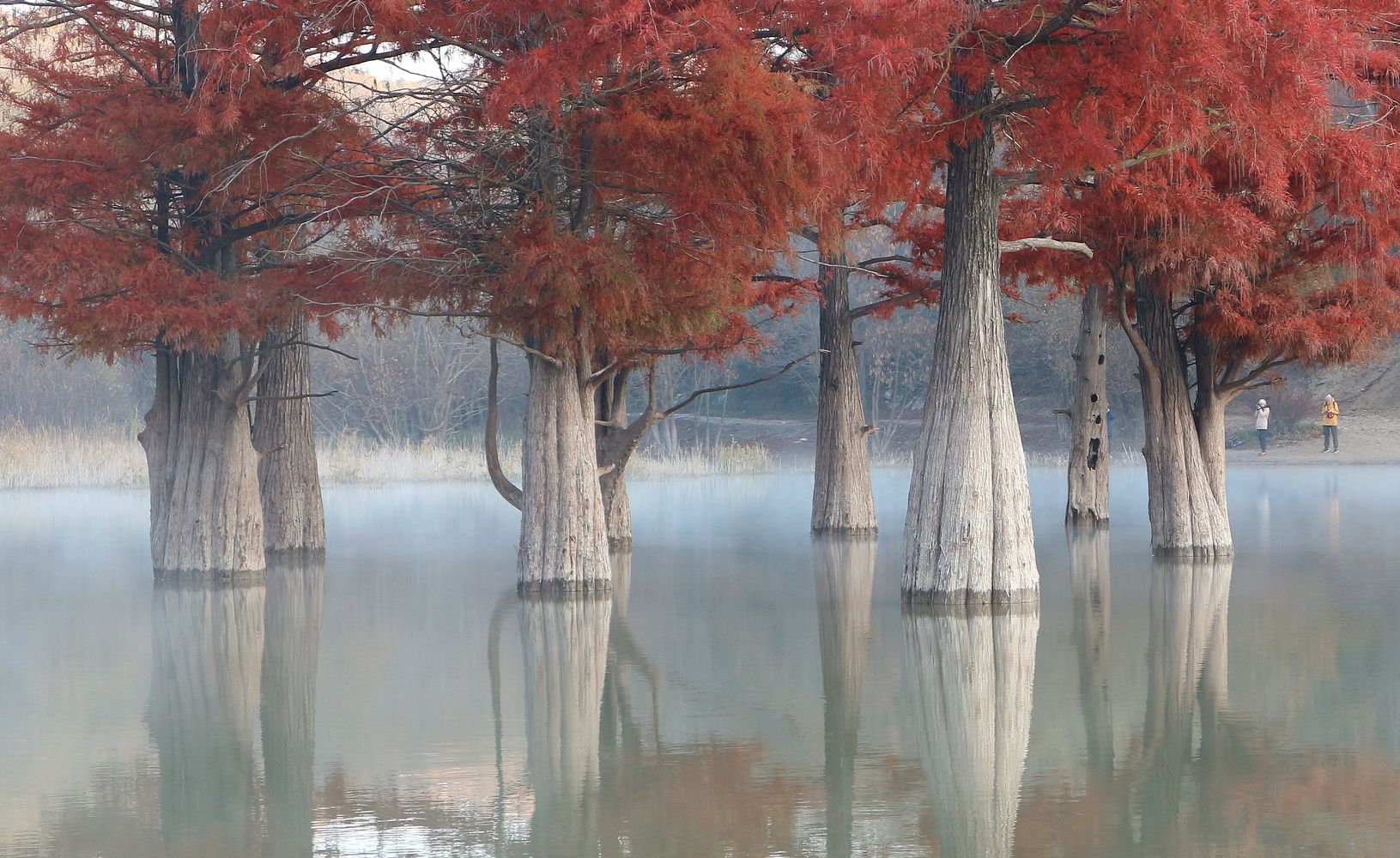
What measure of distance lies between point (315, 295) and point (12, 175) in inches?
125

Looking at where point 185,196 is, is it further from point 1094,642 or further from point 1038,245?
point 1094,642

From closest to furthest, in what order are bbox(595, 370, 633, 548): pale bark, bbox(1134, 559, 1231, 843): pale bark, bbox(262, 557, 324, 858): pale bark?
1. bbox(262, 557, 324, 858): pale bark
2. bbox(1134, 559, 1231, 843): pale bark
3. bbox(595, 370, 633, 548): pale bark

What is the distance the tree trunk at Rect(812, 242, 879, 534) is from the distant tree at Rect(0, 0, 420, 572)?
834cm

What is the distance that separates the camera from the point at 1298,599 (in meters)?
15.6

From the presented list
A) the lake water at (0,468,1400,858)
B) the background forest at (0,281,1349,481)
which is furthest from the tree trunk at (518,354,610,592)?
the background forest at (0,281,1349,481)

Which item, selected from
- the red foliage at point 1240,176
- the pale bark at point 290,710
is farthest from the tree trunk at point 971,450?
the pale bark at point 290,710

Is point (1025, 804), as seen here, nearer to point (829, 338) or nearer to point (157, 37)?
point (157, 37)

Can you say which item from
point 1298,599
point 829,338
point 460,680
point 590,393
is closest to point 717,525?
point 829,338

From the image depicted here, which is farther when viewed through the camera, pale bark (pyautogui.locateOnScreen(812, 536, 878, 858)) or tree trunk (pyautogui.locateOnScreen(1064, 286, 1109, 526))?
tree trunk (pyautogui.locateOnScreen(1064, 286, 1109, 526))

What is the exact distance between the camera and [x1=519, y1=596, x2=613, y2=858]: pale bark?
758 cm

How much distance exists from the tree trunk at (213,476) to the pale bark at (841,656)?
6566mm

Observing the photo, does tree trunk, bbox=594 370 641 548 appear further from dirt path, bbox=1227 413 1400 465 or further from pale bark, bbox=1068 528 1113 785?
dirt path, bbox=1227 413 1400 465

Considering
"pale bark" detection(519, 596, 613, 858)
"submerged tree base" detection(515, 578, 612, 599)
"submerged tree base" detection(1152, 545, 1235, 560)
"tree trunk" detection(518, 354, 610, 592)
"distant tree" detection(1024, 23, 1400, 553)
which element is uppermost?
"distant tree" detection(1024, 23, 1400, 553)

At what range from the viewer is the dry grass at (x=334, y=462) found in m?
35.4
